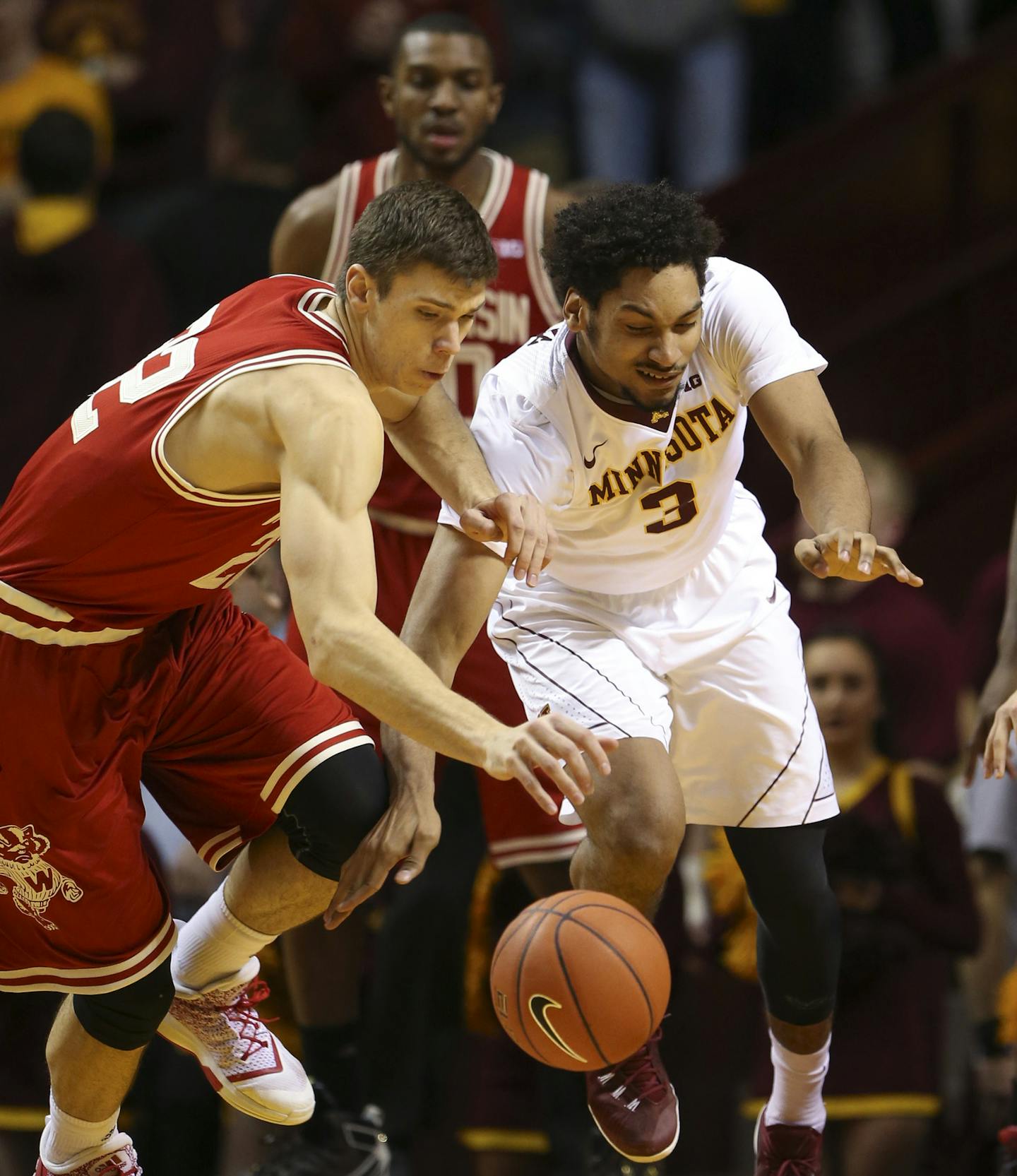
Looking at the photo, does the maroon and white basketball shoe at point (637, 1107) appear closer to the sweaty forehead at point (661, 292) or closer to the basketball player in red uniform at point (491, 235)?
the basketball player in red uniform at point (491, 235)

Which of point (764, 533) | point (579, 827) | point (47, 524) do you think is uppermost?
point (47, 524)

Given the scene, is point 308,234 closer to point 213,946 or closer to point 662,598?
point 662,598

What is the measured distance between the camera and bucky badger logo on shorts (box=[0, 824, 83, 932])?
432cm

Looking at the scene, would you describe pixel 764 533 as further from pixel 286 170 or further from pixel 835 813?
pixel 835 813

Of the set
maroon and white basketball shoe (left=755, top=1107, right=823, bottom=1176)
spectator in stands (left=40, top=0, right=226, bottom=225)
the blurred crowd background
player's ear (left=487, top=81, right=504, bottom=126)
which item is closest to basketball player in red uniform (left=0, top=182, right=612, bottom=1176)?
the blurred crowd background

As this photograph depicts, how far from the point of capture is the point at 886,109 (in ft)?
29.1

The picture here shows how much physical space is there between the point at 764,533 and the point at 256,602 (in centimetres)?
280

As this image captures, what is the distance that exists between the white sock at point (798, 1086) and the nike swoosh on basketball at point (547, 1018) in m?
0.76

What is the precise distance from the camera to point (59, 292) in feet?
24.4

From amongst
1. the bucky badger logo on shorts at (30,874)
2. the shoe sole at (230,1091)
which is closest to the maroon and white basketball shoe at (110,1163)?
the shoe sole at (230,1091)

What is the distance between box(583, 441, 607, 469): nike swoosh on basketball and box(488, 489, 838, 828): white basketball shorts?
1.19 feet

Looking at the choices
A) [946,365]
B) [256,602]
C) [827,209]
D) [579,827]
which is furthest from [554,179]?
[579,827]

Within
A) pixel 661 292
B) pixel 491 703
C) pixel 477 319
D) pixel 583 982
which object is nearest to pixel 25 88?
pixel 477 319

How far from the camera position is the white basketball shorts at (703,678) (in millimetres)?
4773
